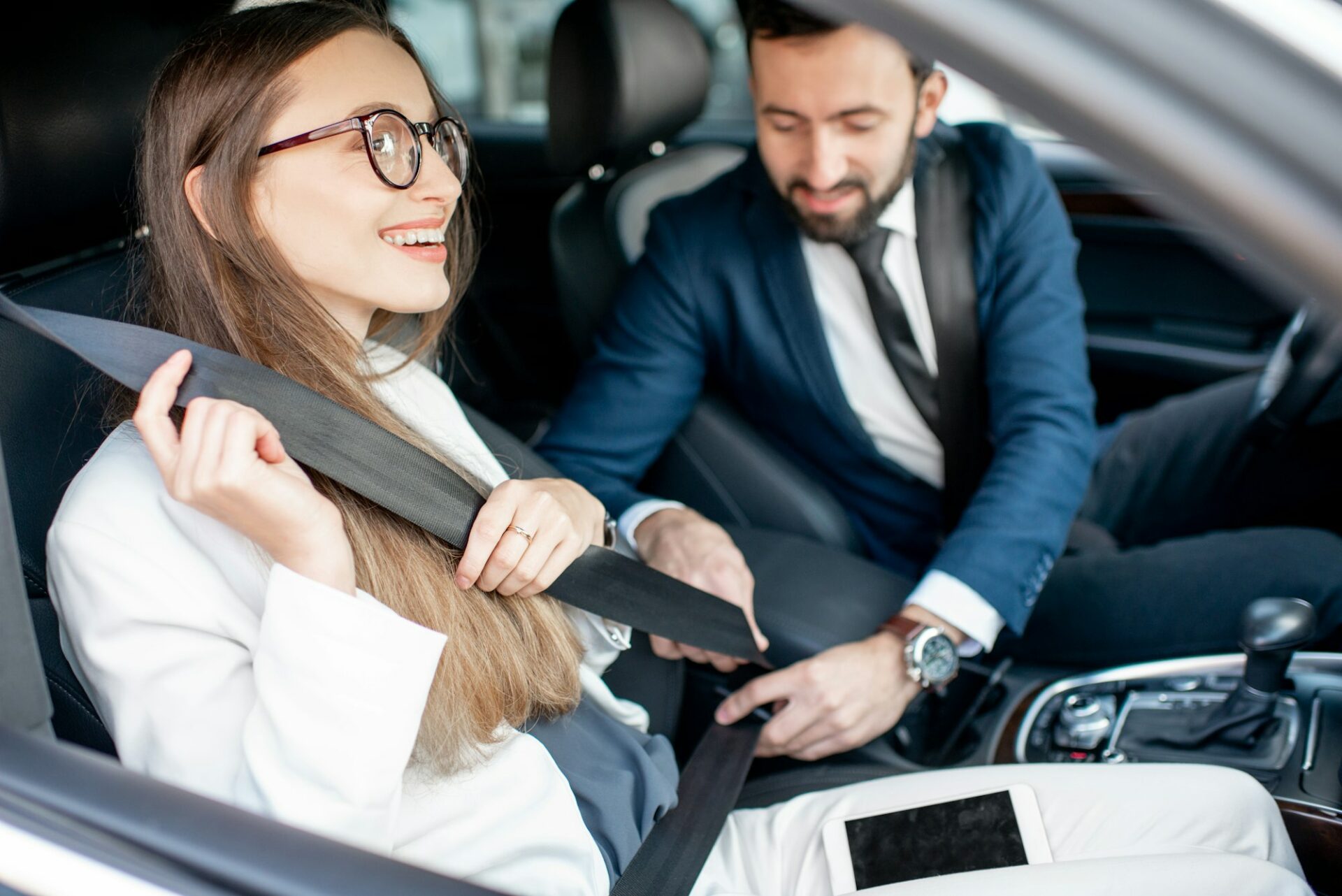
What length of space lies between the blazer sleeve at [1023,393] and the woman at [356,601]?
1.52 feet

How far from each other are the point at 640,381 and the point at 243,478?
1.12 m

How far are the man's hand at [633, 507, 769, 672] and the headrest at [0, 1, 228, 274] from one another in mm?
834

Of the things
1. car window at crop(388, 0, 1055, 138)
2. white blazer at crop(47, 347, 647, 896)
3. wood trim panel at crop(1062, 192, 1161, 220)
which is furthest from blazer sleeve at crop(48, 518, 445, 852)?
car window at crop(388, 0, 1055, 138)

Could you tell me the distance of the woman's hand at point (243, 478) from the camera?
849mm

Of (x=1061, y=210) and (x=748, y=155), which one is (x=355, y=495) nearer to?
(x=748, y=155)

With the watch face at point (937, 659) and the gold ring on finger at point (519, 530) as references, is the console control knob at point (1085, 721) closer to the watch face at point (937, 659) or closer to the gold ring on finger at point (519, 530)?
the watch face at point (937, 659)

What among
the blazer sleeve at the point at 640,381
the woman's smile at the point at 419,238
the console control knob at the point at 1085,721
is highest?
the woman's smile at the point at 419,238

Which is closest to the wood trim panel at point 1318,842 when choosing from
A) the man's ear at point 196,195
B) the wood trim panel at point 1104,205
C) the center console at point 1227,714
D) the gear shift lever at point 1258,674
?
the center console at point 1227,714

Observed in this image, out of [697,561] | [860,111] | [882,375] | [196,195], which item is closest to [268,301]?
[196,195]

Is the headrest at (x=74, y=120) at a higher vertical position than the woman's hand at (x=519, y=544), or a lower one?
higher

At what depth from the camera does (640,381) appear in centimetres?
193

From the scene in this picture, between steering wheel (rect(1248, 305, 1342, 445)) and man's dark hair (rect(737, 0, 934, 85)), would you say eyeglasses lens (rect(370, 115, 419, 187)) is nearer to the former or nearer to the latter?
man's dark hair (rect(737, 0, 934, 85))

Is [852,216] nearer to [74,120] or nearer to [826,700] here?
[826,700]

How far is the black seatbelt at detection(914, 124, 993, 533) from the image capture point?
6.04 ft
